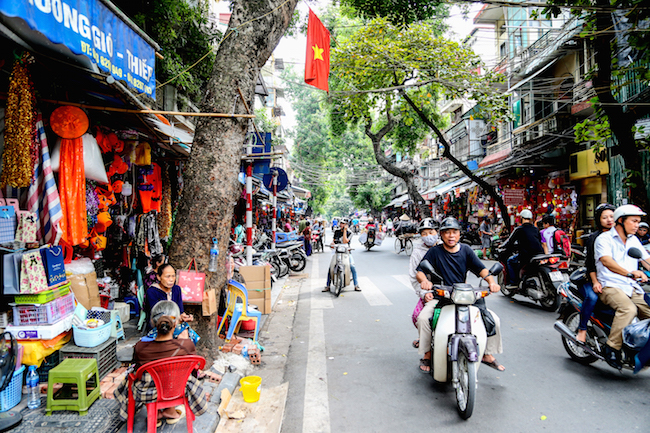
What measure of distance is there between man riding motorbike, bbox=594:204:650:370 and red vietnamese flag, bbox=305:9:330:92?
512cm

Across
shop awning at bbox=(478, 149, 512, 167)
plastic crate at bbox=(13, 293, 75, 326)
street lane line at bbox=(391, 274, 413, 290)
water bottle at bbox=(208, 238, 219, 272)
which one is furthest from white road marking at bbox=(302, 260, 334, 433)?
shop awning at bbox=(478, 149, 512, 167)

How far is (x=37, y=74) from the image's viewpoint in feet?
12.2

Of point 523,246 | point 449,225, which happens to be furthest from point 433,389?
point 523,246

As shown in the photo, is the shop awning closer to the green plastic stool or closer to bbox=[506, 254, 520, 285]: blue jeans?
bbox=[506, 254, 520, 285]: blue jeans

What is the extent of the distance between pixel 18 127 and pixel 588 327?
6.03 meters

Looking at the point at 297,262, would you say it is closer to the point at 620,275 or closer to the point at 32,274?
the point at 32,274

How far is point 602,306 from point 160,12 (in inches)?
317

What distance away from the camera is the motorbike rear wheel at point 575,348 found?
4.39 m

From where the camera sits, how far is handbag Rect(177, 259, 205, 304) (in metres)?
4.14

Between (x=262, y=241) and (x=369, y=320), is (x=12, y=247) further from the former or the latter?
(x=262, y=241)

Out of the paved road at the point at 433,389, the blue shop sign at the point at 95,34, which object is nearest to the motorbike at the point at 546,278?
the paved road at the point at 433,389

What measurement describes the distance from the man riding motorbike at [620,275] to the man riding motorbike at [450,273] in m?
1.13

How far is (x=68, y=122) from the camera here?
13.0ft

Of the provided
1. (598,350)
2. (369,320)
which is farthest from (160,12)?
(598,350)
